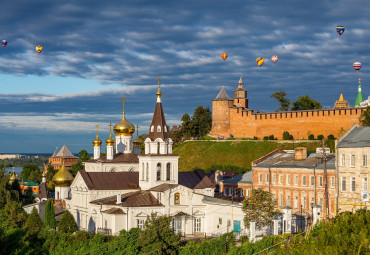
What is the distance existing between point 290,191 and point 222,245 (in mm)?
12480

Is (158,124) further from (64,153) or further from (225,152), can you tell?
(64,153)

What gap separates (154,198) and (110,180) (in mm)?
5531

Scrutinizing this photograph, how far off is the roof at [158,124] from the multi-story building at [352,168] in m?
12.9

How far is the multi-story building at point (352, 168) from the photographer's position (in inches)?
1419

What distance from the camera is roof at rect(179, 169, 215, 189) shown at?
48.0 m

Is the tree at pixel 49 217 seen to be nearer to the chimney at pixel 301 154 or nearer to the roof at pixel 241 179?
the roof at pixel 241 179

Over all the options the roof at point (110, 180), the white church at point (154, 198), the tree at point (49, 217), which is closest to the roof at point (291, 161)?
the white church at point (154, 198)

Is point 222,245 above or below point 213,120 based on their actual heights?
below

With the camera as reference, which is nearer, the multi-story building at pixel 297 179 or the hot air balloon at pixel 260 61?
the multi-story building at pixel 297 179

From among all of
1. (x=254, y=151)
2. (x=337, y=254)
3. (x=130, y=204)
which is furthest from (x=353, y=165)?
(x=254, y=151)

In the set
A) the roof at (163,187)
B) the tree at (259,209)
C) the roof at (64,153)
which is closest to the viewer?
the tree at (259,209)

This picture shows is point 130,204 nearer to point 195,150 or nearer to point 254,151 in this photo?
point 254,151

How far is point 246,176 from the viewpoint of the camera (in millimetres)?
52219

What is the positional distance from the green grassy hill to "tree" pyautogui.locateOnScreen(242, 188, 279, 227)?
35.0 m
